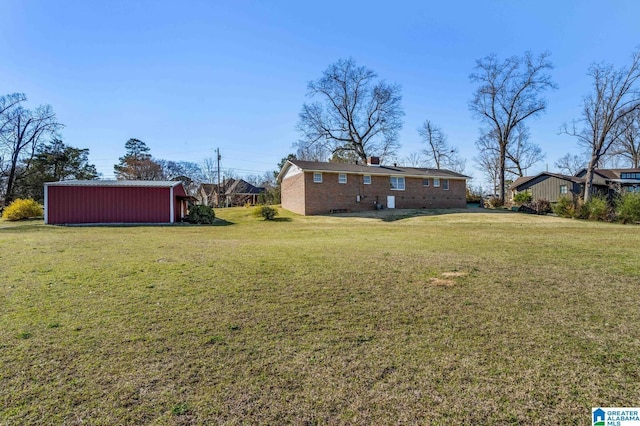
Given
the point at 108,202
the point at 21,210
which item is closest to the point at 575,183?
the point at 108,202

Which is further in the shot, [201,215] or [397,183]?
[397,183]

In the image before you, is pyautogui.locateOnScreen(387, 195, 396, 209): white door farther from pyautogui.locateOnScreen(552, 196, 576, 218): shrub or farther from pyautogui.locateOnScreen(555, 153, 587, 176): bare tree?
pyautogui.locateOnScreen(555, 153, 587, 176): bare tree

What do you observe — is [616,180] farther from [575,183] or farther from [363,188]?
[363,188]

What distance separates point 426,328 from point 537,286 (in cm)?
300

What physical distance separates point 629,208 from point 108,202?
1306 inches

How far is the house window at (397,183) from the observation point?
101 feet

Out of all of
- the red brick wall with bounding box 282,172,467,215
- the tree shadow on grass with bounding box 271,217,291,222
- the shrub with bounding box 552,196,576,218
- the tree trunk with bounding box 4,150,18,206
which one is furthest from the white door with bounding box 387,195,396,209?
the tree trunk with bounding box 4,150,18,206

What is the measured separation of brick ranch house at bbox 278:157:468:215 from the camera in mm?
27359

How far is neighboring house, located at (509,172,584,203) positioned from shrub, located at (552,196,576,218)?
490 inches

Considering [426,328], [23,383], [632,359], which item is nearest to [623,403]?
[632,359]

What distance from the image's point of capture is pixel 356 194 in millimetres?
29062

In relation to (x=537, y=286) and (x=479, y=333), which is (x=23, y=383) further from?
(x=537, y=286)

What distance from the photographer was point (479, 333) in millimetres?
3766

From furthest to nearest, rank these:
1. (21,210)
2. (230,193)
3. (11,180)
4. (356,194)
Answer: (230,193) < (11,180) < (356,194) < (21,210)
